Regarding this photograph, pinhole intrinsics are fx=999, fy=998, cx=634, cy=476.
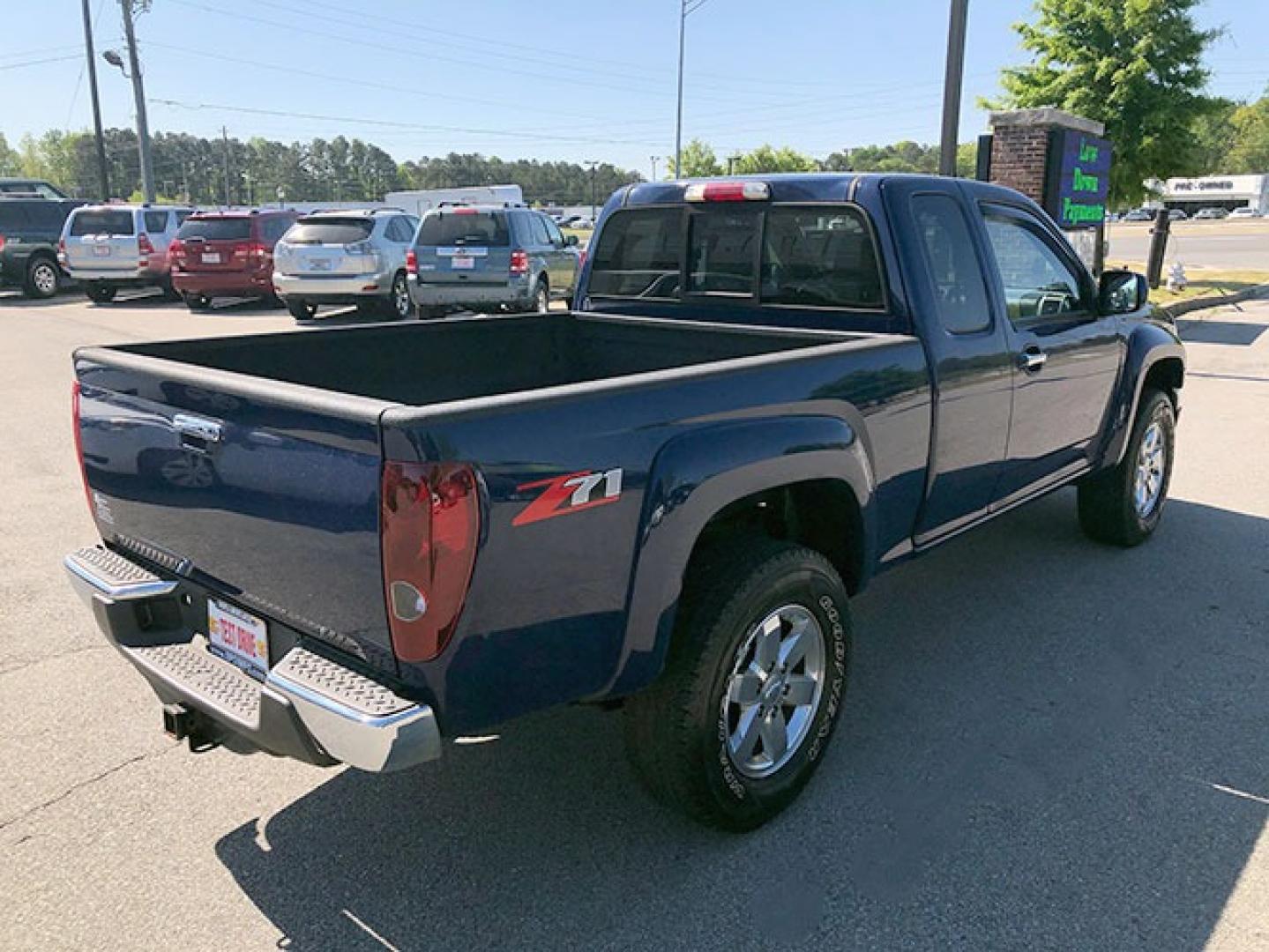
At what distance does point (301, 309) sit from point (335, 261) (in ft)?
3.81

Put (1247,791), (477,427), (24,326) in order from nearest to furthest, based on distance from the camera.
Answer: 1. (477,427)
2. (1247,791)
3. (24,326)

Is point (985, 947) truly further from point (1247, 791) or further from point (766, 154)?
point (766, 154)

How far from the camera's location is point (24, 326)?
51.8 ft

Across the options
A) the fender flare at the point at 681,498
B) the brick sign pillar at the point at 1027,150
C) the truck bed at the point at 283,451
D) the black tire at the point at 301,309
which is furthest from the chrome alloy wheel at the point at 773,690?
the black tire at the point at 301,309

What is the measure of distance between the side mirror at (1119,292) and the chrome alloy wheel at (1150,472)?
83 cm

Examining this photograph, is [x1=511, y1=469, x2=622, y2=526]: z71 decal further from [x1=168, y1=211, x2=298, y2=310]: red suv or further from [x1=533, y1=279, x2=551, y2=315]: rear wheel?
[x1=168, y1=211, x2=298, y2=310]: red suv

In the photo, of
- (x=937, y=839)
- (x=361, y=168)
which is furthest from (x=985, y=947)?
(x=361, y=168)

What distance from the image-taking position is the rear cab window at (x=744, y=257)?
377cm

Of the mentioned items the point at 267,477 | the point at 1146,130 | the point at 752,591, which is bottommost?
the point at 752,591

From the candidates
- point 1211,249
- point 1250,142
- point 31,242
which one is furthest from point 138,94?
point 1250,142

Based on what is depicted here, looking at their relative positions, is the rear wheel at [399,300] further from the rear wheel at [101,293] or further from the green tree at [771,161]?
the green tree at [771,161]

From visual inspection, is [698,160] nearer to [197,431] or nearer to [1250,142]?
[1250,142]

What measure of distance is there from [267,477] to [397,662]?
0.55 metres

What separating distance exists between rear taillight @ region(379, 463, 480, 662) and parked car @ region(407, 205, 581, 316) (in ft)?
39.6
